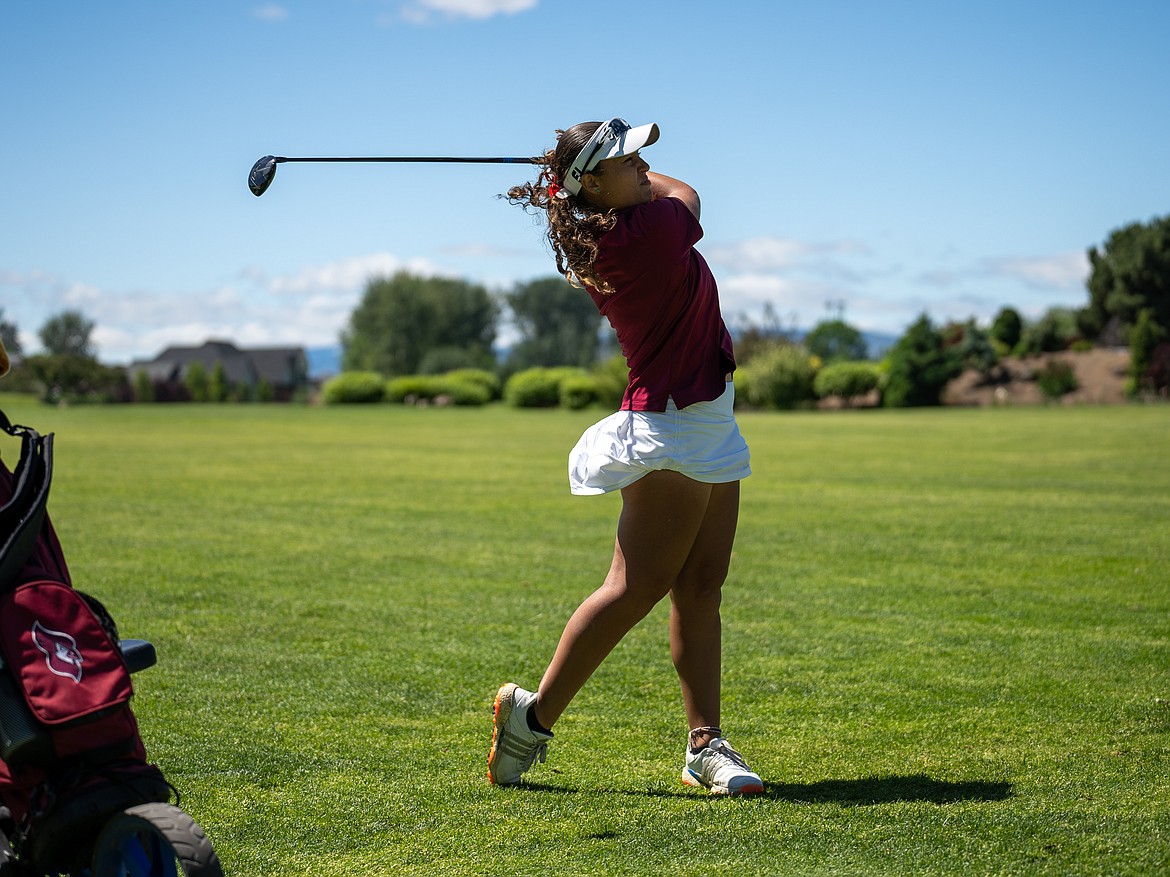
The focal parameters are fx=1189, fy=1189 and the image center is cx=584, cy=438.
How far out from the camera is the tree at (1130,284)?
6072 centimetres

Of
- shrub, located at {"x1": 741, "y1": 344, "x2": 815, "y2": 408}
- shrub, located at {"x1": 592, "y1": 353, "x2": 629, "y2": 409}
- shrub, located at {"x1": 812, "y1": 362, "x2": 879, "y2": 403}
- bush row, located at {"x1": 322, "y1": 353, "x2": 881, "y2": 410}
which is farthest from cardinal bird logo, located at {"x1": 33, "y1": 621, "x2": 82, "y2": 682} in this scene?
shrub, located at {"x1": 812, "y1": 362, "x2": 879, "y2": 403}

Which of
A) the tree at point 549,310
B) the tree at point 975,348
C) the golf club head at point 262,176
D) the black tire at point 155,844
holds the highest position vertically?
the tree at point 549,310

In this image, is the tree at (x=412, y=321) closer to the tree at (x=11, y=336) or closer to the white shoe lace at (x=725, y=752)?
the tree at (x=11, y=336)

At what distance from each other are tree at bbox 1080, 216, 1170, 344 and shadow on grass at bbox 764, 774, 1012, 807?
60.9m

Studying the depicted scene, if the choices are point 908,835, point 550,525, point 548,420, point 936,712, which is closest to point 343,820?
point 908,835

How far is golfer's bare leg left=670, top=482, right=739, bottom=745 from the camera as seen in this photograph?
411cm

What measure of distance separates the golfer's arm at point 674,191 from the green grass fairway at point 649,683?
194cm

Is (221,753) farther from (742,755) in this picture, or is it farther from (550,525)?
(550,525)

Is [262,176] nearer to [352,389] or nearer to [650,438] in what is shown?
[650,438]

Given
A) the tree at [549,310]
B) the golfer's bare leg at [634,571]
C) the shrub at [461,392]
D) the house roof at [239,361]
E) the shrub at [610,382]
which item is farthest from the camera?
the tree at [549,310]

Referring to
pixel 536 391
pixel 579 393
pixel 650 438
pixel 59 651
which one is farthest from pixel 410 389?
pixel 59 651

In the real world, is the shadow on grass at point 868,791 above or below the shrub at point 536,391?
below

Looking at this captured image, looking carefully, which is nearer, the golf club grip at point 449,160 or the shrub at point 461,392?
the golf club grip at point 449,160

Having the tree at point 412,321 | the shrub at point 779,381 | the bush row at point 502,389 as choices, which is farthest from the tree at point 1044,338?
the tree at point 412,321
